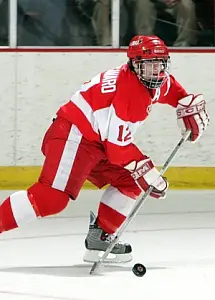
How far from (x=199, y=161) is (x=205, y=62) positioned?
1.63 feet

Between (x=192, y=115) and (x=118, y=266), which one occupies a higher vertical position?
(x=192, y=115)

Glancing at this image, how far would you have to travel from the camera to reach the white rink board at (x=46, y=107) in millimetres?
4543

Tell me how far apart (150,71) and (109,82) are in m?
0.14

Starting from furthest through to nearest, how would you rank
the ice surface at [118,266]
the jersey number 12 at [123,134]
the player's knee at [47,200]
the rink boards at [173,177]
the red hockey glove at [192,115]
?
the rink boards at [173,177]
the red hockey glove at [192,115]
the player's knee at [47,200]
the jersey number 12 at [123,134]
the ice surface at [118,266]

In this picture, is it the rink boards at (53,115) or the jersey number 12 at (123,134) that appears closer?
the jersey number 12 at (123,134)

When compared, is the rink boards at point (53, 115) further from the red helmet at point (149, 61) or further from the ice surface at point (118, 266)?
the red helmet at point (149, 61)

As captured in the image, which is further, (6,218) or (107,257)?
(107,257)

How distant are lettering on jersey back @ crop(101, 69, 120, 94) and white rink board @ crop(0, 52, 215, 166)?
1.61m

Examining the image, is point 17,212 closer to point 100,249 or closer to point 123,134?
point 100,249

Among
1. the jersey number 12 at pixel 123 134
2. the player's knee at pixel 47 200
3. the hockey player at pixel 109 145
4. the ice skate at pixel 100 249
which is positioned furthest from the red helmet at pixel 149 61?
the ice skate at pixel 100 249

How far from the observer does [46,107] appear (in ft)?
15.0

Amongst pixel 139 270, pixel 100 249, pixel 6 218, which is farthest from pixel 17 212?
pixel 139 270

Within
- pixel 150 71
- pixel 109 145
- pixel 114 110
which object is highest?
pixel 150 71

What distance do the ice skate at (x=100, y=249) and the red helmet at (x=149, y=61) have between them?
0.55 metres
